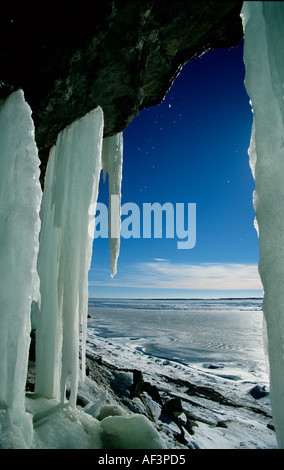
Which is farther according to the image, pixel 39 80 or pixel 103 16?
pixel 39 80

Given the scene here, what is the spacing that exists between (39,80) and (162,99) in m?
1.64

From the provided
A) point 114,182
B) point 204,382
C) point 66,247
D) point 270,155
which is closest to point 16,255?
point 66,247

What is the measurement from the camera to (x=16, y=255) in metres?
2.05

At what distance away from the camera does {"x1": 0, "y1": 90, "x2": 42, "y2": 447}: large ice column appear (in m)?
1.82

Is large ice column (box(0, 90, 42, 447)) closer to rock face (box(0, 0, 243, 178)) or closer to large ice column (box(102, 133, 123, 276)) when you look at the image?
rock face (box(0, 0, 243, 178))

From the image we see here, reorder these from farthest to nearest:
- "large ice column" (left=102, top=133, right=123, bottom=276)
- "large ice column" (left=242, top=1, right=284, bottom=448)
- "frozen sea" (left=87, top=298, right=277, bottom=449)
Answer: "large ice column" (left=102, top=133, right=123, bottom=276), "frozen sea" (left=87, top=298, right=277, bottom=449), "large ice column" (left=242, top=1, right=284, bottom=448)

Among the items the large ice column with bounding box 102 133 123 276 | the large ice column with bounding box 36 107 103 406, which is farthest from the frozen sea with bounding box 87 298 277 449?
the large ice column with bounding box 102 133 123 276

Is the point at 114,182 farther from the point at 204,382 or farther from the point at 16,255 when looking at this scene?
the point at 204,382

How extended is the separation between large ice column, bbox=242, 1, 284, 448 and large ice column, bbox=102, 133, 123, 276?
2.57 m

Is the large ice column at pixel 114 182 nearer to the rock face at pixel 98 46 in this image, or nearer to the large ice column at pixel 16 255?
the rock face at pixel 98 46
